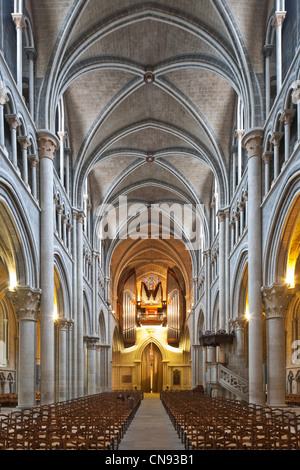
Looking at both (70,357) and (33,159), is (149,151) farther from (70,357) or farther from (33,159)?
(33,159)

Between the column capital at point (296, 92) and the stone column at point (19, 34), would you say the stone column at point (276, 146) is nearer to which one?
the column capital at point (296, 92)

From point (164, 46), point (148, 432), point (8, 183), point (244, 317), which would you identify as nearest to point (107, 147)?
point (164, 46)

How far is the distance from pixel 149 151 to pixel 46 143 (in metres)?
16.3

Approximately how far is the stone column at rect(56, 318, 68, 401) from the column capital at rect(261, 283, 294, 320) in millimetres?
12356

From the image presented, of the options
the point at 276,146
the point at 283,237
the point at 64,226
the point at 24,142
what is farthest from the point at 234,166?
the point at 24,142

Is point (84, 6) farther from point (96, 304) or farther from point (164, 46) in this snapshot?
point (96, 304)

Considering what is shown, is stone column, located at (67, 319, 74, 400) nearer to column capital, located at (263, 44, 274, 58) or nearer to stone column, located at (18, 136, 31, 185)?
stone column, located at (18, 136, 31, 185)

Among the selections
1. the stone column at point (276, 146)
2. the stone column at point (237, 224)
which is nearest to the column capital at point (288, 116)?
the stone column at point (276, 146)

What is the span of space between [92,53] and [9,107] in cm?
858

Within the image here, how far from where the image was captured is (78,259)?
1325 inches

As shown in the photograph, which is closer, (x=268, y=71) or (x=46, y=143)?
(x=268, y=71)

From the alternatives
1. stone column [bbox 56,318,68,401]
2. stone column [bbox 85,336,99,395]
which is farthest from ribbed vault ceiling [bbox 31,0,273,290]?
stone column [bbox 85,336,99,395]

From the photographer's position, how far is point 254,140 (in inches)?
933

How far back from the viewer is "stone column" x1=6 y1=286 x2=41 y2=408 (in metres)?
21.7
